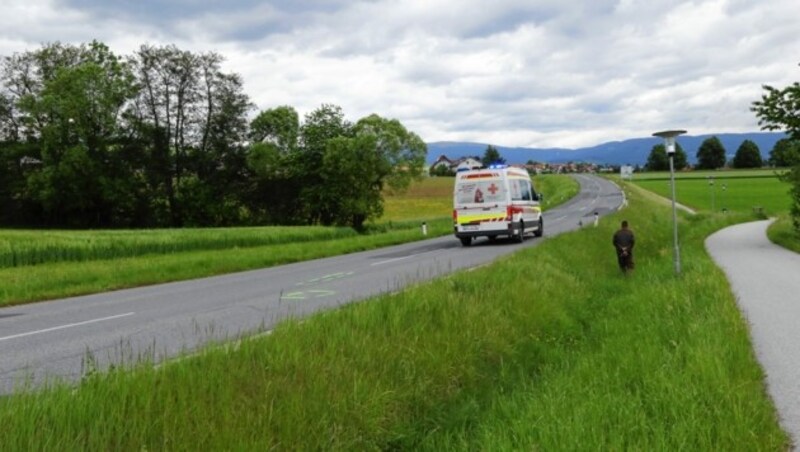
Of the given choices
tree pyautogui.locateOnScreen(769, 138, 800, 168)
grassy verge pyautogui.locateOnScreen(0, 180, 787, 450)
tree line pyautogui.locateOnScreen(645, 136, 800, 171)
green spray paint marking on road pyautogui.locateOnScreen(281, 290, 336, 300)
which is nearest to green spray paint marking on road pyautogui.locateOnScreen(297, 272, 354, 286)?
green spray paint marking on road pyautogui.locateOnScreen(281, 290, 336, 300)

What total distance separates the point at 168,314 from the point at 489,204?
14.5m

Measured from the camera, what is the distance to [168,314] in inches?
414

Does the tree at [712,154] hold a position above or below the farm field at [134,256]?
above

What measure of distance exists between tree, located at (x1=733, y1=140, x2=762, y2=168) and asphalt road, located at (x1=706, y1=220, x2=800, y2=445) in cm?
14725

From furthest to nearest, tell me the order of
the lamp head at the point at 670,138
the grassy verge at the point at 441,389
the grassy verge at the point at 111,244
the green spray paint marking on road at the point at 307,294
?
the grassy verge at the point at 111,244 < the lamp head at the point at 670,138 < the green spray paint marking on road at the point at 307,294 < the grassy verge at the point at 441,389

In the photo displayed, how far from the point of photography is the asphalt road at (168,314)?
712 cm

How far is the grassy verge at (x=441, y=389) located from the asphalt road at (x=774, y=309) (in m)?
0.22

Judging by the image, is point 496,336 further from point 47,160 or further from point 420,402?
point 47,160

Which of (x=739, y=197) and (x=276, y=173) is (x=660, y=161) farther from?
(x=276, y=173)

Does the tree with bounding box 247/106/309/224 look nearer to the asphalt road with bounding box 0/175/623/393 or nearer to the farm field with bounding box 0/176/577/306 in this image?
the farm field with bounding box 0/176/577/306

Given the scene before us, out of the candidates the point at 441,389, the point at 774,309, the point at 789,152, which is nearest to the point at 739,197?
the point at 789,152

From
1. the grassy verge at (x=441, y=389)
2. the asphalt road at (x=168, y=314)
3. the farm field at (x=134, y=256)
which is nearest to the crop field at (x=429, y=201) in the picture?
the farm field at (x=134, y=256)

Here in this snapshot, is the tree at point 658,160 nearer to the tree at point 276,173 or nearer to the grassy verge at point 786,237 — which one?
the tree at point 276,173

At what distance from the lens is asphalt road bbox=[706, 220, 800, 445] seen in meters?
5.72
